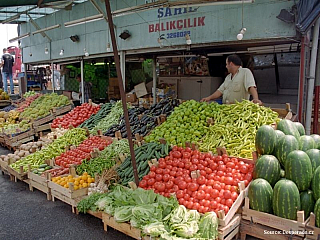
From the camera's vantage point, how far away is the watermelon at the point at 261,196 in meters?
3.42

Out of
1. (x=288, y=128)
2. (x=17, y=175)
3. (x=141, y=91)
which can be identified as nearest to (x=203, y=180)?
(x=288, y=128)

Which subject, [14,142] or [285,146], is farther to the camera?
[14,142]

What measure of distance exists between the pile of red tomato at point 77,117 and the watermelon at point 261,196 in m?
5.60

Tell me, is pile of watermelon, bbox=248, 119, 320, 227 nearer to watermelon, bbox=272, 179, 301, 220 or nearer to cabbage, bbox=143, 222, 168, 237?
watermelon, bbox=272, 179, 301, 220

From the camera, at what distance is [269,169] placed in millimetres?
3602

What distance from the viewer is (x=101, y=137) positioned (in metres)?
6.47

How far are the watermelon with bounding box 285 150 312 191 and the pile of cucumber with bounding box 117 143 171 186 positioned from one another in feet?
6.35

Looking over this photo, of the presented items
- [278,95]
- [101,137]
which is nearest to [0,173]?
[101,137]

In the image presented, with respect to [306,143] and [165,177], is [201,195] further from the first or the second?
[306,143]

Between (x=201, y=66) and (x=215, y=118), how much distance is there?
550 centimetres

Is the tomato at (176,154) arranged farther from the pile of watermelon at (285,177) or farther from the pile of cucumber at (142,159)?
the pile of watermelon at (285,177)

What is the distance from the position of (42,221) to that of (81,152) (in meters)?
1.72

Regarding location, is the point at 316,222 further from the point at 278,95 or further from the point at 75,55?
the point at 75,55

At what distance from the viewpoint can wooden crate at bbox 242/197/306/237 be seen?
312cm
